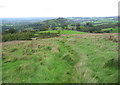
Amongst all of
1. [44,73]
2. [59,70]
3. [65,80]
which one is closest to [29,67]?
[44,73]

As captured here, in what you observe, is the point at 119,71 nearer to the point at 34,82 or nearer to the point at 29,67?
the point at 34,82

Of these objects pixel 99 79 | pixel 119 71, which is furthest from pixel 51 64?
pixel 119 71

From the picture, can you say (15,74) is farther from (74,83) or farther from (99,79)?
(99,79)

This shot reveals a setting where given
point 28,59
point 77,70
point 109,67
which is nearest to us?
point 109,67

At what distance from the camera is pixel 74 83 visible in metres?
8.72

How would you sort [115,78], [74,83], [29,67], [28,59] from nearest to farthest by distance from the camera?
[115,78]
[74,83]
[29,67]
[28,59]

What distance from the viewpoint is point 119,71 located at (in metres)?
8.85

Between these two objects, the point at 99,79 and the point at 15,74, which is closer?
the point at 99,79

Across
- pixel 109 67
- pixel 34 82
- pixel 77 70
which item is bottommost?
pixel 34 82

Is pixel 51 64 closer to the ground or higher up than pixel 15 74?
higher up

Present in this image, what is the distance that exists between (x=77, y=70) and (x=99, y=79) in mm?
2860

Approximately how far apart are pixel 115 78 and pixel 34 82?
366 inches

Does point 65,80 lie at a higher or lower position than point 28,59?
lower

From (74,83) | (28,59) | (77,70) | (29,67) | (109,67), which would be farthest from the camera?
(28,59)
